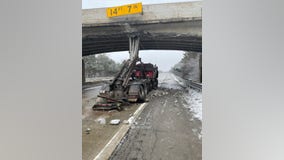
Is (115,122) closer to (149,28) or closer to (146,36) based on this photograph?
(146,36)

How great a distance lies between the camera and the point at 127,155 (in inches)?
80.6

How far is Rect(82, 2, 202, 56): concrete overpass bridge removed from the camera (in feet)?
14.4

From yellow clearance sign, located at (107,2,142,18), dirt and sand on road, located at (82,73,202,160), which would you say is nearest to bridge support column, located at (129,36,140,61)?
yellow clearance sign, located at (107,2,142,18)

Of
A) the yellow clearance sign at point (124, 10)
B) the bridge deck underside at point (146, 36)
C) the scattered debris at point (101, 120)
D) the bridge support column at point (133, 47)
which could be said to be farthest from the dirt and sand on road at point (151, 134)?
the yellow clearance sign at point (124, 10)

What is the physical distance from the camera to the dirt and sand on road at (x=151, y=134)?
82.3 inches

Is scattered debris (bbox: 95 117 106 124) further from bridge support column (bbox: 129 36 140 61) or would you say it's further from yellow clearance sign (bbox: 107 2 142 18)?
yellow clearance sign (bbox: 107 2 142 18)

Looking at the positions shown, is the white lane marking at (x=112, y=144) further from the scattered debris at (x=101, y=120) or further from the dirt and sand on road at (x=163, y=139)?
the scattered debris at (x=101, y=120)

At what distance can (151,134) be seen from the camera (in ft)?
8.48
